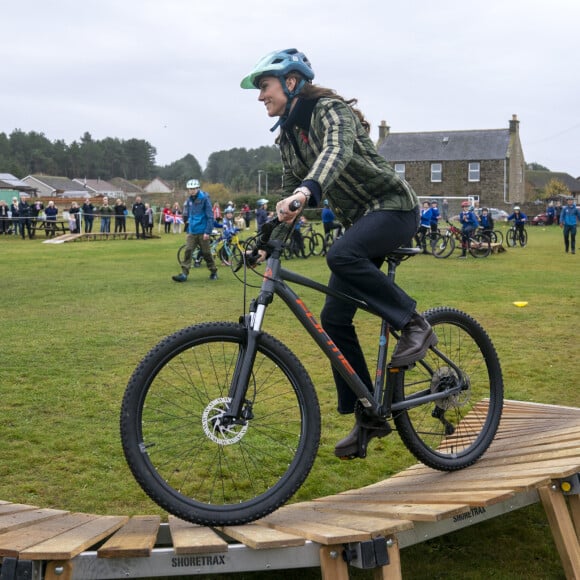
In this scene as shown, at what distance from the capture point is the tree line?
5635 inches

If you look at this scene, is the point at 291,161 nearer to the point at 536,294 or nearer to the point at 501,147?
the point at 536,294

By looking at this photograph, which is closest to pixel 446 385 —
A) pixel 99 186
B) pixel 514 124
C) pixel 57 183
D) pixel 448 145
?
pixel 448 145

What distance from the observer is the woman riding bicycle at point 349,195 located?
3375 mm

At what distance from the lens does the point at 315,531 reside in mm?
2793

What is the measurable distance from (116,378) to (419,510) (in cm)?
461

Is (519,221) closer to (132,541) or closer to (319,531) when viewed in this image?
(319,531)

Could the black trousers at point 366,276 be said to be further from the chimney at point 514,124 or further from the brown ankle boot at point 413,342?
the chimney at point 514,124

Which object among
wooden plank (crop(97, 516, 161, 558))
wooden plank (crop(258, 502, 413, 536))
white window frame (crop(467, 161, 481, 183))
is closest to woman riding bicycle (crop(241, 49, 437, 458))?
wooden plank (crop(258, 502, 413, 536))

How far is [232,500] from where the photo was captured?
4.07 metres

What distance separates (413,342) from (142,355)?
4.93 meters

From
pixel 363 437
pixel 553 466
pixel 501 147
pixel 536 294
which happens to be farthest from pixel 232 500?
A: pixel 501 147

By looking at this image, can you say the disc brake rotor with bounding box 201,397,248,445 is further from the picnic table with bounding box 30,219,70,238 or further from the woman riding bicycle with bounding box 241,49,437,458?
the picnic table with bounding box 30,219,70,238

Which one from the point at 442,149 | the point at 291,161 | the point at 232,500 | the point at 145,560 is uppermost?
the point at 442,149

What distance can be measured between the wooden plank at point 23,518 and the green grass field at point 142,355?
0.81 meters
